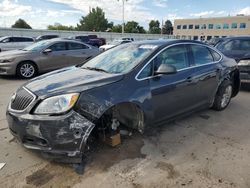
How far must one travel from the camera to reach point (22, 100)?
10.6 feet

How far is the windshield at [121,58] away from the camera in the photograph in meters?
3.78

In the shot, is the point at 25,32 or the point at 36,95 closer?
the point at 36,95

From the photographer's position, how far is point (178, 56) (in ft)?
14.1

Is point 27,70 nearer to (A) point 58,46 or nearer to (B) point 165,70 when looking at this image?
(A) point 58,46

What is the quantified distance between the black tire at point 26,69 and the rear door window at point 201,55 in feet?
21.2

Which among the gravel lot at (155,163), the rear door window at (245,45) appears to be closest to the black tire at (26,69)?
the gravel lot at (155,163)

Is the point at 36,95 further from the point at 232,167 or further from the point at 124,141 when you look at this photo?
the point at 232,167

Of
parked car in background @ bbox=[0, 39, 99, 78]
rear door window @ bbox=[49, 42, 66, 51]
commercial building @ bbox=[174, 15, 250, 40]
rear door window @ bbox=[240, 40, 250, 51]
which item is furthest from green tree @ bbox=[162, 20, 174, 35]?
rear door window @ bbox=[240, 40, 250, 51]

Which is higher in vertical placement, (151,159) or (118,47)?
(118,47)

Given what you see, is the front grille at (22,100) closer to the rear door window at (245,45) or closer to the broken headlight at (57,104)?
the broken headlight at (57,104)

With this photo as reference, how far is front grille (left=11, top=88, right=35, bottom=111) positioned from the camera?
314 centimetres

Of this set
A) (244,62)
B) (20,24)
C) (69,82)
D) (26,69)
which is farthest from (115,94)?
(20,24)

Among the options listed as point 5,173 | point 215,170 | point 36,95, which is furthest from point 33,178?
point 215,170

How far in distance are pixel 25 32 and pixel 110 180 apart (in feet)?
122
